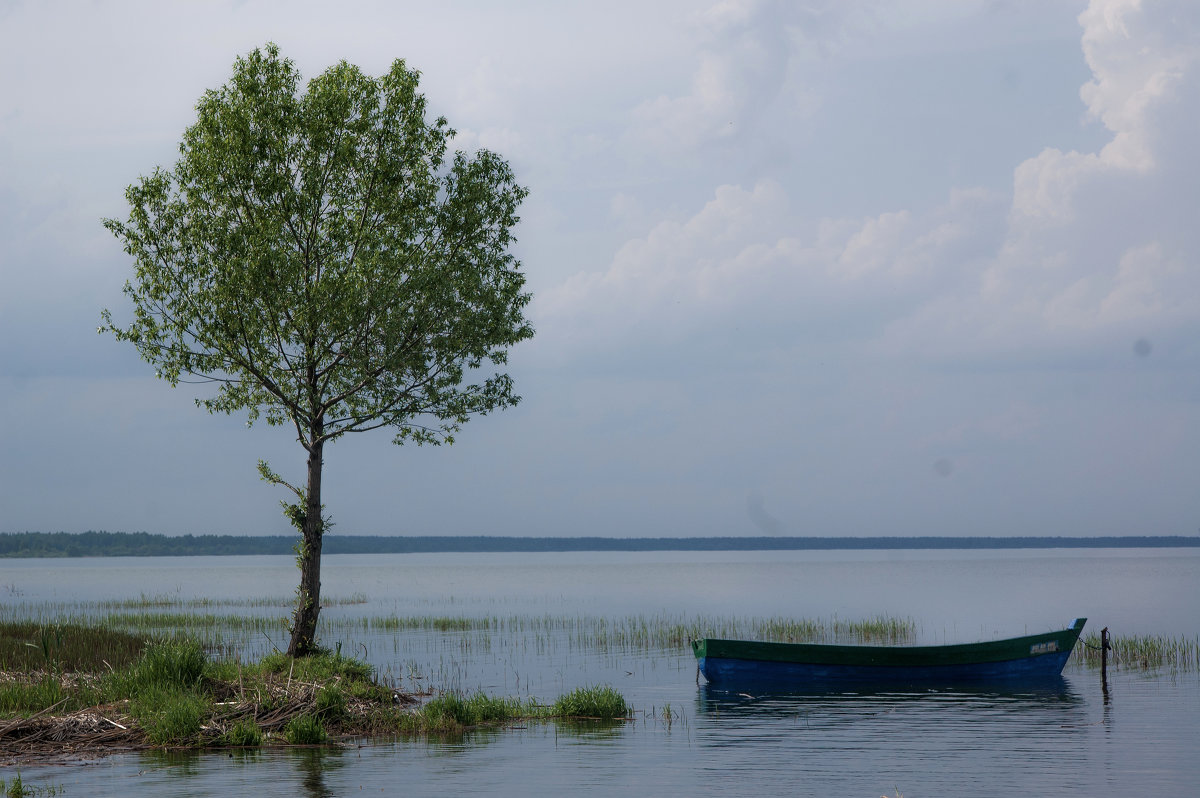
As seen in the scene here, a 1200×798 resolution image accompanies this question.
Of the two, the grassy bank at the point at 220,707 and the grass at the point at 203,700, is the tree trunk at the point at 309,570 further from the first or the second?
the grass at the point at 203,700

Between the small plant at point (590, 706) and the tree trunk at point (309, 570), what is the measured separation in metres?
7.05

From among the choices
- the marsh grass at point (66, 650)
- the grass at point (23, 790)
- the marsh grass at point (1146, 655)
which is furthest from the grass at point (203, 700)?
the marsh grass at point (1146, 655)

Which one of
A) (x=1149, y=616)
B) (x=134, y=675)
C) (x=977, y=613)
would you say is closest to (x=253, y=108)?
(x=134, y=675)

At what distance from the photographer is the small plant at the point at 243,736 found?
20703 mm

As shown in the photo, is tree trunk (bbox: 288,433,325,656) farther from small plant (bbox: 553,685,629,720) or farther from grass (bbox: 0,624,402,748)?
small plant (bbox: 553,685,629,720)

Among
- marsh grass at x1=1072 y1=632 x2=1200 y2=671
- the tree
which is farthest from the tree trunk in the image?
marsh grass at x1=1072 y1=632 x2=1200 y2=671

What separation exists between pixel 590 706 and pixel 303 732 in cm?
688

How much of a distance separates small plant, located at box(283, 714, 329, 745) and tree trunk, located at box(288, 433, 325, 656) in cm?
639

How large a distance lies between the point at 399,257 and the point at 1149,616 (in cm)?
5843

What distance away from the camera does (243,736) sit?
2075 centimetres

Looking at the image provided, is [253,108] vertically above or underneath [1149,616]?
above

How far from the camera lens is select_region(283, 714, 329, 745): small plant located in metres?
21.1

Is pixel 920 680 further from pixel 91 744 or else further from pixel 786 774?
pixel 91 744

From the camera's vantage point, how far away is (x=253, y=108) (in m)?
27.4
